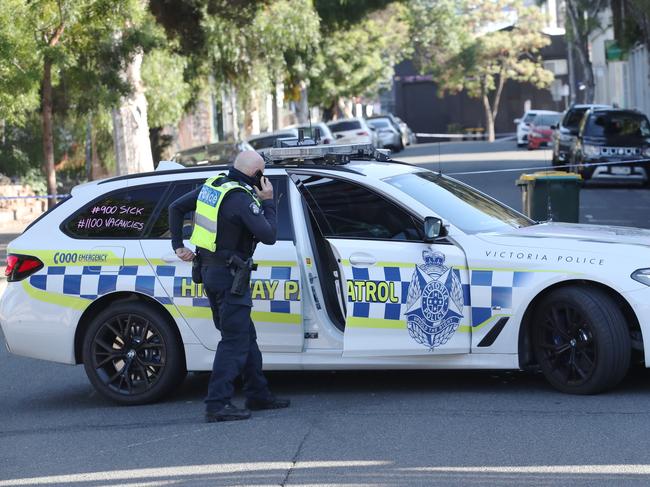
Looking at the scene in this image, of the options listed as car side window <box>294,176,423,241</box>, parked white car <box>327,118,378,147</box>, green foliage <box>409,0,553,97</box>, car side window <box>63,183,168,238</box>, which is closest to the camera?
car side window <box>294,176,423,241</box>

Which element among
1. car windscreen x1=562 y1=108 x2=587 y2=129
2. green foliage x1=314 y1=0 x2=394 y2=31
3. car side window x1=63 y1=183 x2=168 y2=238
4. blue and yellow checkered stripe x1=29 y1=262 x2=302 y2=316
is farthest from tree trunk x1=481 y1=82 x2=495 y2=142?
blue and yellow checkered stripe x1=29 y1=262 x2=302 y2=316

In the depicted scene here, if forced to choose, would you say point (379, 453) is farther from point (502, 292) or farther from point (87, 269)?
point (87, 269)

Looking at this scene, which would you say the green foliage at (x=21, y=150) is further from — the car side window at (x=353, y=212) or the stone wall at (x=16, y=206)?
the car side window at (x=353, y=212)

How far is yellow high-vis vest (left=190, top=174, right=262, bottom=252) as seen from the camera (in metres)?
7.47

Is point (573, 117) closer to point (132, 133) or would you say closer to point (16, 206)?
point (132, 133)

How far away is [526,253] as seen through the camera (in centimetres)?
775

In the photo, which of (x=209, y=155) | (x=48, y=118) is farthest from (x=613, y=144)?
(x=48, y=118)

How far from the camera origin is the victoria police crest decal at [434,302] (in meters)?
7.77

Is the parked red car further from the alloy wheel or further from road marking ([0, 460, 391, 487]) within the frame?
Answer: road marking ([0, 460, 391, 487])

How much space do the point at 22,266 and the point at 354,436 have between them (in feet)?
9.30

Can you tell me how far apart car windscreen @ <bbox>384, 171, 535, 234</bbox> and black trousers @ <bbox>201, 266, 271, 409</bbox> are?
55.3 inches

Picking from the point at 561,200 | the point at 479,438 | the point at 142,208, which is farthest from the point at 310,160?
the point at 561,200

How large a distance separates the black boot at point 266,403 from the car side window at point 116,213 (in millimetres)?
1471

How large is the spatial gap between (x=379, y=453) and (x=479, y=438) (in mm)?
593
